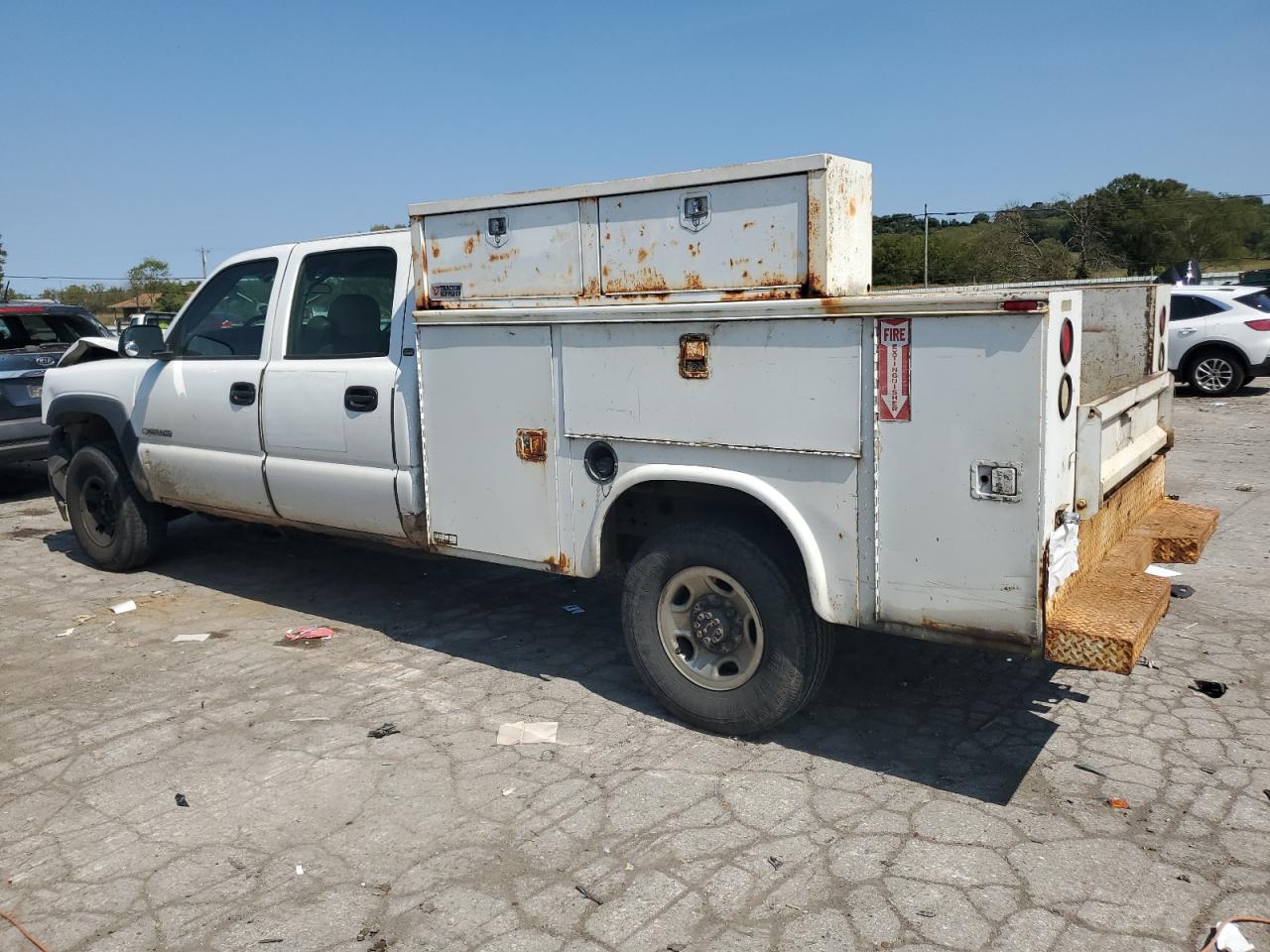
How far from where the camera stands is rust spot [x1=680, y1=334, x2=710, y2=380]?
13.3 ft

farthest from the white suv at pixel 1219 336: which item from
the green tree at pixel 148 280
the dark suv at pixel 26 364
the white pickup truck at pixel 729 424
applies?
the green tree at pixel 148 280

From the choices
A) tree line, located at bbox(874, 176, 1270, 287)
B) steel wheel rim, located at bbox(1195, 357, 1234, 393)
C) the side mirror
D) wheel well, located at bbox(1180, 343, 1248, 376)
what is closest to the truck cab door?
the side mirror

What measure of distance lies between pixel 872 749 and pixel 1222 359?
13900 mm

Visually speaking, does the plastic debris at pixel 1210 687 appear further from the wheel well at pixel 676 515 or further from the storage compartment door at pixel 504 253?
the storage compartment door at pixel 504 253

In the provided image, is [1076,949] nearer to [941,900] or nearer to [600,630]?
[941,900]

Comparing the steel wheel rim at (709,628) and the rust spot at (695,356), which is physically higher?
the rust spot at (695,356)

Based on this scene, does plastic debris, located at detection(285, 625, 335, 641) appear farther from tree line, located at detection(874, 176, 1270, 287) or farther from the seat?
tree line, located at detection(874, 176, 1270, 287)

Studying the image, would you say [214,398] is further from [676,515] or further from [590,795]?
[590,795]

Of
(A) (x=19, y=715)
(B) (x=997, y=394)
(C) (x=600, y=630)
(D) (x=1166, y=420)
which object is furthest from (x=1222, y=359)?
(A) (x=19, y=715)

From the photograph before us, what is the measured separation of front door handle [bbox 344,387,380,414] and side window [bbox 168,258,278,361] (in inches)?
37.4

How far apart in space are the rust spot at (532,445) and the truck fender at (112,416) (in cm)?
327

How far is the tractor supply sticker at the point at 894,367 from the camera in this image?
3543 mm

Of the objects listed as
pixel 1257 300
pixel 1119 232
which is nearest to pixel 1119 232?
pixel 1119 232

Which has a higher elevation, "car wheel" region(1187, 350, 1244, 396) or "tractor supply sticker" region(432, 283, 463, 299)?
"tractor supply sticker" region(432, 283, 463, 299)
